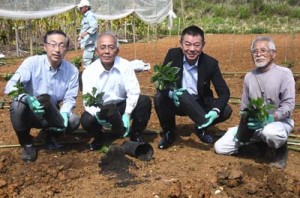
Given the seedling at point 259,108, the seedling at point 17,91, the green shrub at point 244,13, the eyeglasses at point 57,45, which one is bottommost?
the seedling at point 259,108

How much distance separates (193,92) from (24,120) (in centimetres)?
143

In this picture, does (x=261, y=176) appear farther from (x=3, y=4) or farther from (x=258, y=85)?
(x=3, y=4)

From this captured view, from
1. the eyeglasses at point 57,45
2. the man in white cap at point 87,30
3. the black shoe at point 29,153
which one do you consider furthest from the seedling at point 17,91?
the man in white cap at point 87,30

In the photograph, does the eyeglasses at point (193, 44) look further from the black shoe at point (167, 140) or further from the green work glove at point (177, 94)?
the black shoe at point (167, 140)

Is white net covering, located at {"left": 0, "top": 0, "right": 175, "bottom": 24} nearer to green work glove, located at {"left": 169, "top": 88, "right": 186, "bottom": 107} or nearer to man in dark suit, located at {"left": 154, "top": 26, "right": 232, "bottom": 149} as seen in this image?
man in dark suit, located at {"left": 154, "top": 26, "right": 232, "bottom": 149}

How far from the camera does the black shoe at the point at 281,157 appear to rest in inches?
131

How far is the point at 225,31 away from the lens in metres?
18.2

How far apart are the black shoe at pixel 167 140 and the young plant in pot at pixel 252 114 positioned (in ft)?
2.19

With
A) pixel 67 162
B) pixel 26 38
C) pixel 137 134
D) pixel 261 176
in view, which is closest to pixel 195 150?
pixel 137 134

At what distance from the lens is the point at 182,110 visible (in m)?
3.71

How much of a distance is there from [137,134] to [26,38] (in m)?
9.75

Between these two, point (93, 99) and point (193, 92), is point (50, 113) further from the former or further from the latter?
point (193, 92)

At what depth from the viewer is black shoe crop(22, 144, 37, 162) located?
3.49 metres

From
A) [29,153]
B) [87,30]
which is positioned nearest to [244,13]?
[87,30]
